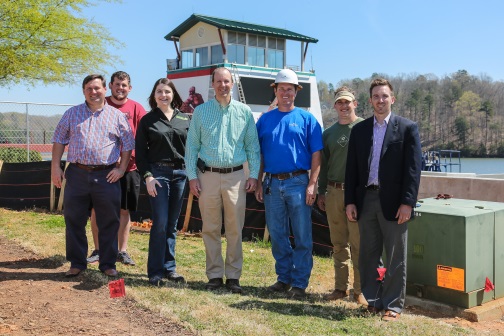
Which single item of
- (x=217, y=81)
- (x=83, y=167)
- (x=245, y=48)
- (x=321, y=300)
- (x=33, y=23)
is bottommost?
(x=321, y=300)

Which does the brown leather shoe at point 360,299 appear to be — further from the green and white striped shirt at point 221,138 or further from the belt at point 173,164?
the belt at point 173,164

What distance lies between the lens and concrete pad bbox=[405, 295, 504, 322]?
5.78m

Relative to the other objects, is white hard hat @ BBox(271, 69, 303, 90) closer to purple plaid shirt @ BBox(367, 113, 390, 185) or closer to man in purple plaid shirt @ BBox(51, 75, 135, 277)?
purple plaid shirt @ BBox(367, 113, 390, 185)

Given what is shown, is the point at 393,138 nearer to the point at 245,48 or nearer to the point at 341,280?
the point at 341,280

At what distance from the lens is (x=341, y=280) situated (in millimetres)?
5898

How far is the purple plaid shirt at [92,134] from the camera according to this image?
559cm

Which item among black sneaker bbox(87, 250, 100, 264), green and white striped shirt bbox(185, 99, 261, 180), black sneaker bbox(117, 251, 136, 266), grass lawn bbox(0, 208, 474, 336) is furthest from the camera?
black sneaker bbox(117, 251, 136, 266)

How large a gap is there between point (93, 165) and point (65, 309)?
5.10 feet

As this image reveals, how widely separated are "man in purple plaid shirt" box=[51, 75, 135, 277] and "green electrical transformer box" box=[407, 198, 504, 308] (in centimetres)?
328

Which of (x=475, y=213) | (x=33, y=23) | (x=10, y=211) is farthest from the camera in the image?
(x=33, y=23)

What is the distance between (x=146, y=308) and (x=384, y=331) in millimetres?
2034

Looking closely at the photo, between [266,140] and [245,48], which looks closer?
[266,140]

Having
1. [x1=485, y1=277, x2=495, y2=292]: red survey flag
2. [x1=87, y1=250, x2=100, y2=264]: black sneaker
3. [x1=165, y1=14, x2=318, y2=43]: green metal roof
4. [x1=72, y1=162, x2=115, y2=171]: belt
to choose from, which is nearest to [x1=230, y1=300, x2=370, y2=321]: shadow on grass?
[x1=485, y1=277, x2=495, y2=292]: red survey flag

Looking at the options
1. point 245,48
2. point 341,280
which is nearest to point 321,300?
point 341,280
